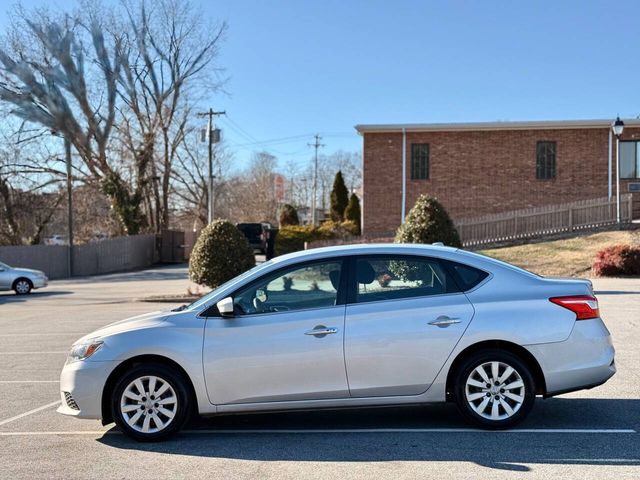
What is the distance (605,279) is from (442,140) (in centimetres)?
1366

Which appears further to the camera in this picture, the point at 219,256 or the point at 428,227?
the point at 428,227

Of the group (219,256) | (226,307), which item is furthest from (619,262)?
(226,307)

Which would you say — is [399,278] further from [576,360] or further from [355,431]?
[576,360]

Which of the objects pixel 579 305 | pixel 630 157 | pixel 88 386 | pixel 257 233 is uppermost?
pixel 630 157

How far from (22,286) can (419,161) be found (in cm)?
1872

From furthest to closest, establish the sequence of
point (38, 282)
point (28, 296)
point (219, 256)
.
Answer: point (38, 282) < point (28, 296) < point (219, 256)

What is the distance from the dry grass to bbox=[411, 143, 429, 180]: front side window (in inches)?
265

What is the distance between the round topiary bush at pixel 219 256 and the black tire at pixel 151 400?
12317 mm

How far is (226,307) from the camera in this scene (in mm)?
5770

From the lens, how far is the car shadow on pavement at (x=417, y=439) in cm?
523

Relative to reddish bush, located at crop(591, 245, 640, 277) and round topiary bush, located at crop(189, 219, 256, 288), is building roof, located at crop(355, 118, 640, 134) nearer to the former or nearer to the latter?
reddish bush, located at crop(591, 245, 640, 277)

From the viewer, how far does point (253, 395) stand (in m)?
5.76

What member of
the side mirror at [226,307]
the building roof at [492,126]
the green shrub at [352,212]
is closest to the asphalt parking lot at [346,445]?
the side mirror at [226,307]

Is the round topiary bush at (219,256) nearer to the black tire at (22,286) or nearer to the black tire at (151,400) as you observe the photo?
the black tire at (22,286)
